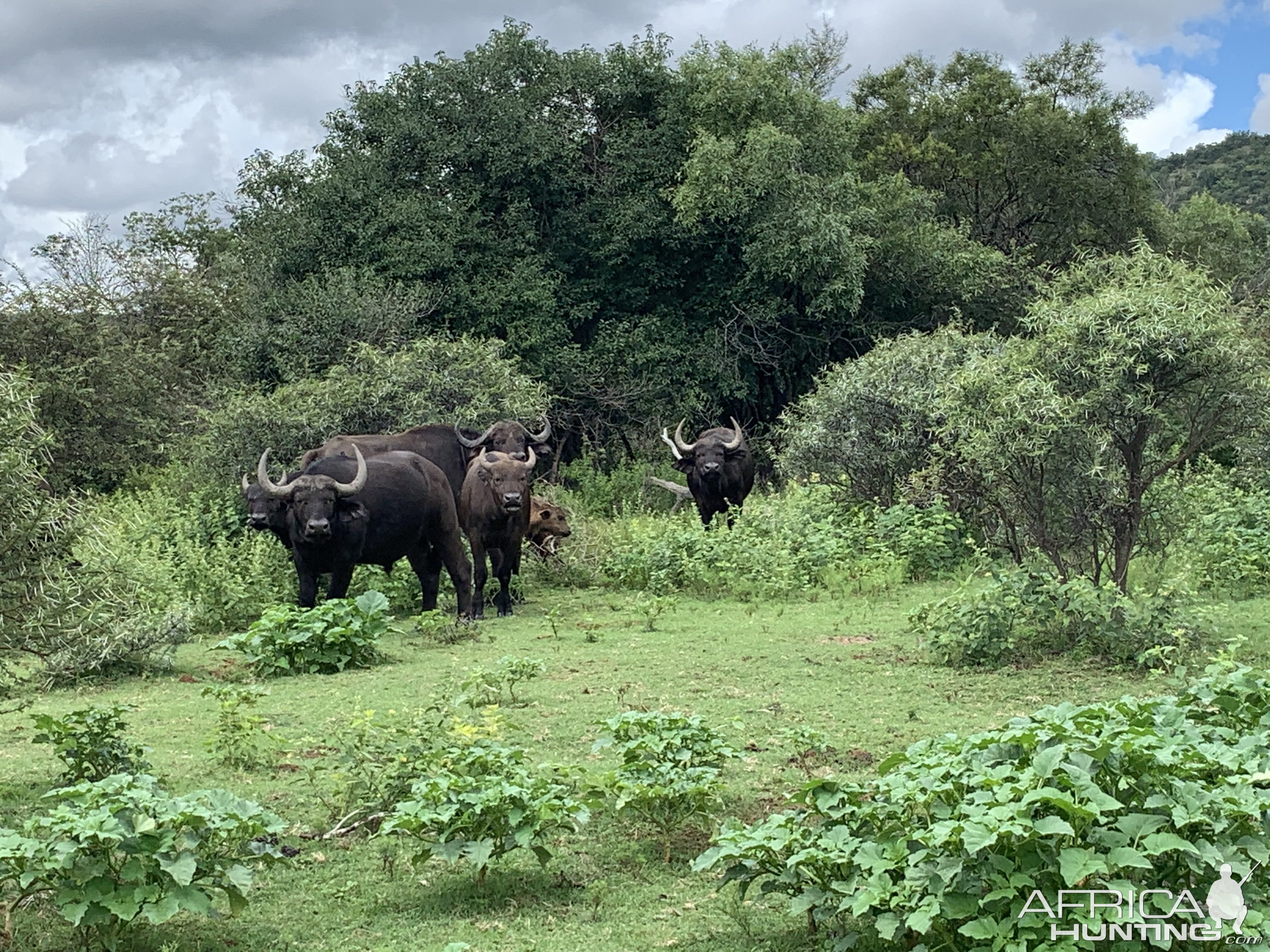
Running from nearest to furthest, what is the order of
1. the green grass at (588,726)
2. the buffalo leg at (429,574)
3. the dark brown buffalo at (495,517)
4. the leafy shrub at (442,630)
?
the green grass at (588,726) < the leafy shrub at (442,630) < the dark brown buffalo at (495,517) < the buffalo leg at (429,574)

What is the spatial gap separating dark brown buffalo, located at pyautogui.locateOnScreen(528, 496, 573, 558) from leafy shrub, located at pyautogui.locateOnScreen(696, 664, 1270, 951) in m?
10.6

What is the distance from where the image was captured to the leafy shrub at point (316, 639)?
10148 mm

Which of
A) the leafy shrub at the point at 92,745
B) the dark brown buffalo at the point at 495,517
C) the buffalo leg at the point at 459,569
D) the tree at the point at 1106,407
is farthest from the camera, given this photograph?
the dark brown buffalo at the point at 495,517

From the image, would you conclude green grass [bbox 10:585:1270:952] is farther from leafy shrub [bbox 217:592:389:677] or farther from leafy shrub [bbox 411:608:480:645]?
leafy shrub [bbox 217:592:389:677]

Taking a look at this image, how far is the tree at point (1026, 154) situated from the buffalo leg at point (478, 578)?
Answer: 2085 centimetres

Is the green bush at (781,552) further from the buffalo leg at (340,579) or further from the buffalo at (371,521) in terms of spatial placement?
the buffalo leg at (340,579)

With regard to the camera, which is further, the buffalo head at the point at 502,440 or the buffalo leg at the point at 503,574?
the buffalo head at the point at 502,440

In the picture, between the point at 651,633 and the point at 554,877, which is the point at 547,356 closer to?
the point at 651,633

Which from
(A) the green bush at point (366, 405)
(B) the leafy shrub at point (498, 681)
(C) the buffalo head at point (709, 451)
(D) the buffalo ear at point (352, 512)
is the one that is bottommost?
(B) the leafy shrub at point (498, 681)

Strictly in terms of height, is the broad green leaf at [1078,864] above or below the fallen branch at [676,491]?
below

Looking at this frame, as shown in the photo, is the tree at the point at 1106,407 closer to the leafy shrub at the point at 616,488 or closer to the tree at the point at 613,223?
the leafy shrub at the point at 616,488

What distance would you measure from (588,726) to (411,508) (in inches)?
198

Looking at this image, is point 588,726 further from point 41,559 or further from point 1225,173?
point 1225,173

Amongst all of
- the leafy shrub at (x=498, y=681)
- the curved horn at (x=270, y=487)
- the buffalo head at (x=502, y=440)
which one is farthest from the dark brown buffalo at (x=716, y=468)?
the leafy shrub at (x=498, y=681)
